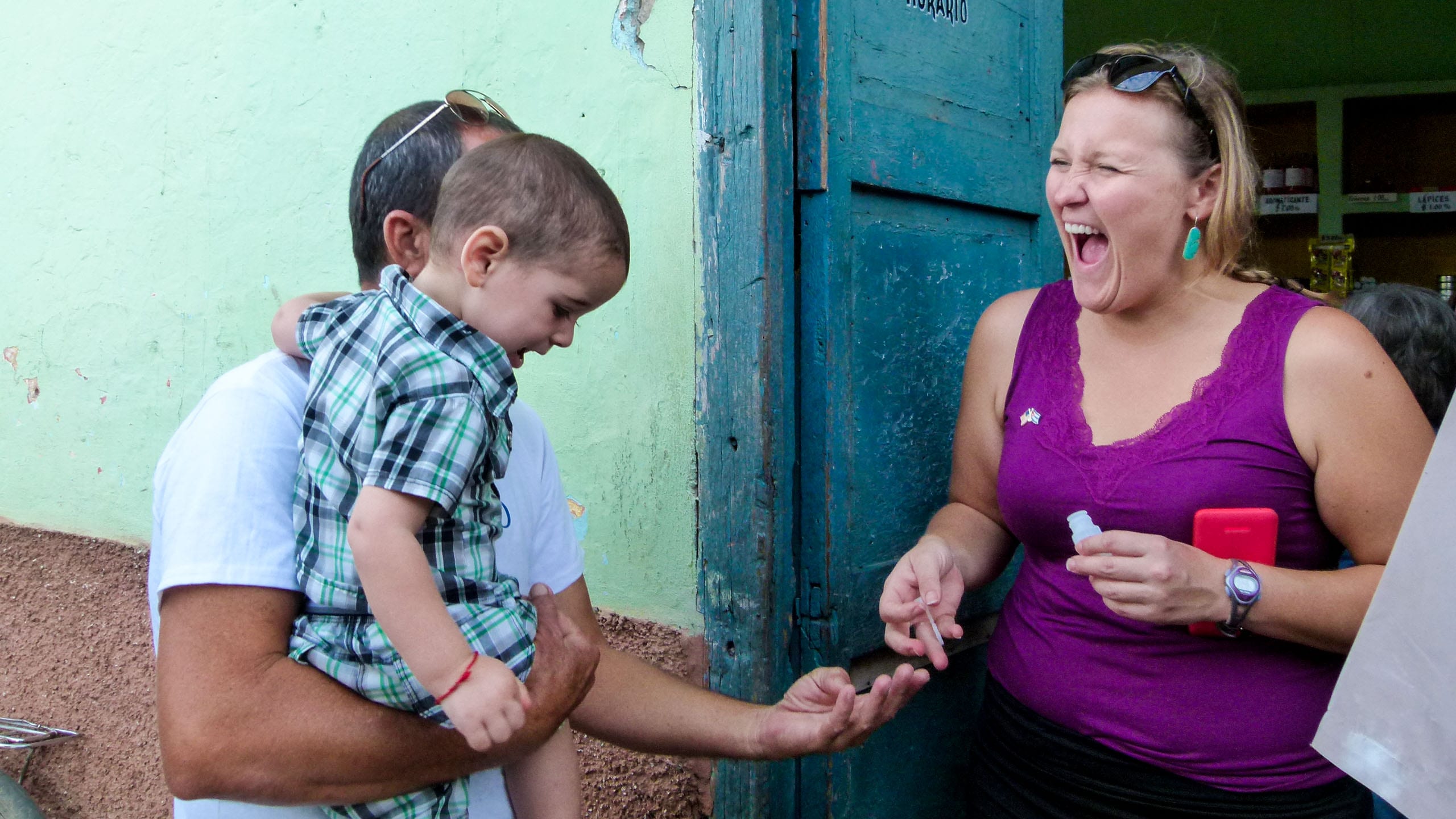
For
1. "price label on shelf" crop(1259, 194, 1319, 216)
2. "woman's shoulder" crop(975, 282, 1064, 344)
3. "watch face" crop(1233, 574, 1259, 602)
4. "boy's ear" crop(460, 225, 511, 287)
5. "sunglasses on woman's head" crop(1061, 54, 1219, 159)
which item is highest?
"price label on shelf" crop(1259, 194, 1319, 216)

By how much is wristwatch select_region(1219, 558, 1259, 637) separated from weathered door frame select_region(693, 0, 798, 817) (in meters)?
0.79

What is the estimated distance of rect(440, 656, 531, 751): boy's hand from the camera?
1079mm

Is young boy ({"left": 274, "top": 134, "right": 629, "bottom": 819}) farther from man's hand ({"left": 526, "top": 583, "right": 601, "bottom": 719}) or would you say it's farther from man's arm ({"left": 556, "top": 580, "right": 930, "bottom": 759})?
man's arm ({"left": 556, "top": 580, "right": 930, "bottom": 759})

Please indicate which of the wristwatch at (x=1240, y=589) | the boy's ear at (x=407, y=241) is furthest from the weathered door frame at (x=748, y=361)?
the wristwatch at (x=1240, y=589)

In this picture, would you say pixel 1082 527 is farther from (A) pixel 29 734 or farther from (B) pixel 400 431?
(A) pixel 29 734

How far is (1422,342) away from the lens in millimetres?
2016

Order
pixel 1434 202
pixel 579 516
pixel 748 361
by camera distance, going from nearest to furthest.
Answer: pixel 748 361, pixel 579 516, pixel 1434 202

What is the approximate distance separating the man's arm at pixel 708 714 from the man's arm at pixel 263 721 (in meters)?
0.30

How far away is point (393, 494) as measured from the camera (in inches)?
42.3

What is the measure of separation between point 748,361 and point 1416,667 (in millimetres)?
1265

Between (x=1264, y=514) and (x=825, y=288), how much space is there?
835 millimetres

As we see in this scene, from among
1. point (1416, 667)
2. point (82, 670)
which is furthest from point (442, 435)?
point (82, 670)

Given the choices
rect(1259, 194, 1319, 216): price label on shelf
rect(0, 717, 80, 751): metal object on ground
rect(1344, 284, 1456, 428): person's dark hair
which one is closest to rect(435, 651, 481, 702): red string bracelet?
rect(1344, 284, 1456, 428): person's dark hair

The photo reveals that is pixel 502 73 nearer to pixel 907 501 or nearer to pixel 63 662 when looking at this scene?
pixel 907 501
